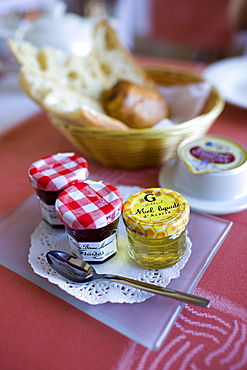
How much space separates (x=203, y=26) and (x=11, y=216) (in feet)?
8.09

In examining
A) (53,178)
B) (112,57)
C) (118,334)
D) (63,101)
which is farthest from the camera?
(112,57)

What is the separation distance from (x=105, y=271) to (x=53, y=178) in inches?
6.7

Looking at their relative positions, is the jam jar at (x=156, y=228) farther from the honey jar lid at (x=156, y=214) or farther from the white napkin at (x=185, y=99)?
the white napkin at (x=185, y=99)

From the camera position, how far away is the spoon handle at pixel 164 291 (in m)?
0.46

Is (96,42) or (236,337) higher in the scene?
(96,42)

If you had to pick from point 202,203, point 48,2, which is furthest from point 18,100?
point 48,2

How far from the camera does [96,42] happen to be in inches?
42.9

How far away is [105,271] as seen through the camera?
52 centimetres

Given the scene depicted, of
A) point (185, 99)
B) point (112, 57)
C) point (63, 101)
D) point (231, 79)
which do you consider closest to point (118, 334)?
Answer: point (63, 101)

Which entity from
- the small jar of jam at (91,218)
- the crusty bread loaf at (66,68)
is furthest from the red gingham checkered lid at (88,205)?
the crusty bread loaf at (66,68)

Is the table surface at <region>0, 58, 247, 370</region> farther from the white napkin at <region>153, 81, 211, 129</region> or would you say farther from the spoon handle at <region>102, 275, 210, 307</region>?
the white napkin at <region>153, 81, 211, 129</region>

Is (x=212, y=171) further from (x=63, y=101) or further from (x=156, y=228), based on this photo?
(x=63, y=101)

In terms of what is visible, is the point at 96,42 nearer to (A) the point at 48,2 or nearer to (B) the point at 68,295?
(B) the point at 68,295

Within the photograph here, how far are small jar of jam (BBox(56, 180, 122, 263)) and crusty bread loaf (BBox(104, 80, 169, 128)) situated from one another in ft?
1.15
